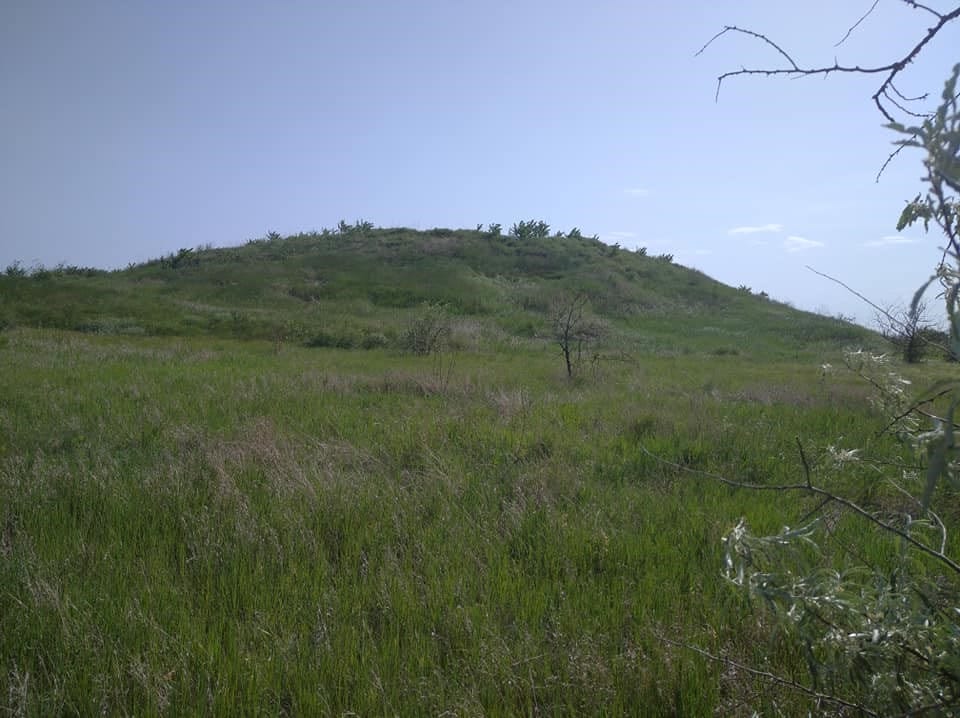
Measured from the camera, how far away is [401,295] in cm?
3131

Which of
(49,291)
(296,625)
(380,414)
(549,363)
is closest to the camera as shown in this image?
(296,625)

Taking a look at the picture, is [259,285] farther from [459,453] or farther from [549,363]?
[459,453]

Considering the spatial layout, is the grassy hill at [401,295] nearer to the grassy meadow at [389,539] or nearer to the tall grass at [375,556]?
the grassy meadow at [389,539]

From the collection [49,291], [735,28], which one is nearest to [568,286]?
[49,291]

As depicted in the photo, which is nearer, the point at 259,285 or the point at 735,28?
the point at 735,28

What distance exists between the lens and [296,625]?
2918 millimetres

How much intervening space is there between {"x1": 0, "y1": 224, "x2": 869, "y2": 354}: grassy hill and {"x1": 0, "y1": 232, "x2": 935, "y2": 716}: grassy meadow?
1188 cm

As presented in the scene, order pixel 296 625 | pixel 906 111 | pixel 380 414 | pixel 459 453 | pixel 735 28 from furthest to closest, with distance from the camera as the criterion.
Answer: pixel 380 414
pixel 459 453
pixel 296 625
pixel 735 28
pixel 906 111

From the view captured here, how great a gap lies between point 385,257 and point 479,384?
31760mm

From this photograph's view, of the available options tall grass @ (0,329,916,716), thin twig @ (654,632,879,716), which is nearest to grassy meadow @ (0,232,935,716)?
tall grass @ (0,329,916,716)

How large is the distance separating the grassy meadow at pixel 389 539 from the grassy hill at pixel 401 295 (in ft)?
39.0

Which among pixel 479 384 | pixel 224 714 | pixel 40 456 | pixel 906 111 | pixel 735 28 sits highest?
pixel 735 28

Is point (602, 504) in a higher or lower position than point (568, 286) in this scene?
lower

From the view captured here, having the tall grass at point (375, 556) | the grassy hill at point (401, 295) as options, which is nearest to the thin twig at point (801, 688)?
the tall grass at point (375, 556)
